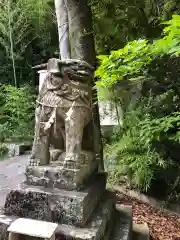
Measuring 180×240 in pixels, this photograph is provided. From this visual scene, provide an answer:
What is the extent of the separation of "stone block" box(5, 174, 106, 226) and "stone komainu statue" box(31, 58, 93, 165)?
26 centimetres

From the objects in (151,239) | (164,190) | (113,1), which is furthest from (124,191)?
(113,1)

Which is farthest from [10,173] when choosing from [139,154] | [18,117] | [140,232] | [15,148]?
[18,117]

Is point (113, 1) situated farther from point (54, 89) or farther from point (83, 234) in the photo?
point (83, 234)

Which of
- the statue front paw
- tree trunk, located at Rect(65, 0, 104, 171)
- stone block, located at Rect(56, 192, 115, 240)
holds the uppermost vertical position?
tree trunk, located at Rect(65, 0, 104, 171)

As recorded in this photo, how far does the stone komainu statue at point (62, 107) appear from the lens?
1.85m

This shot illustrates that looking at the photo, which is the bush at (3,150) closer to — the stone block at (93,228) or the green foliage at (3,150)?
the green foliage at (3,150)

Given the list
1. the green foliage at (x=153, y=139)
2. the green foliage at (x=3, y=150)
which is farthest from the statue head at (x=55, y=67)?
the green foliage at (x=3, y=150)

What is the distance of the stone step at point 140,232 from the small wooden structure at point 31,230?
1.33 m

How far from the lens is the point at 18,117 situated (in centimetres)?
684

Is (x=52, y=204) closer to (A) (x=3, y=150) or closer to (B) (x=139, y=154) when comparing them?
(B) (x=139, y=154)

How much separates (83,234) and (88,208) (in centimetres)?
21

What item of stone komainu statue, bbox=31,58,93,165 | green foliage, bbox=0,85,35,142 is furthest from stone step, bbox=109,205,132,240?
green foliage, bbox=0,85,35,142

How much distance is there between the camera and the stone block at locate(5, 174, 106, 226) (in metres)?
1.64

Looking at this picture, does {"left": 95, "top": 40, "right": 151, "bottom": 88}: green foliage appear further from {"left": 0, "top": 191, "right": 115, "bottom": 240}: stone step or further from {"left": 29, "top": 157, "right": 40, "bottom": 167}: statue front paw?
{"left": 0, "top": 191, "right": 115, "bottom": 240}: stone step
